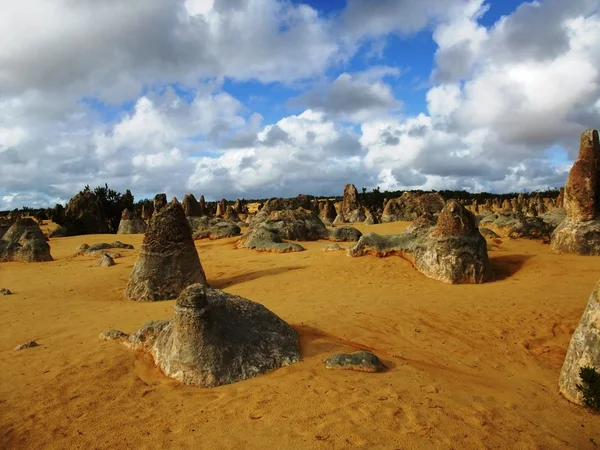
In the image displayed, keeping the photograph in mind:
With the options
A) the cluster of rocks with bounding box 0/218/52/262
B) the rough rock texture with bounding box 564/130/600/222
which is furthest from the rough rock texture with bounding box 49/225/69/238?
the rough rock texture with bounding box 564/130/600/222

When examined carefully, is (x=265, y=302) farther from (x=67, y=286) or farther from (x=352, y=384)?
(x=67, y=286)

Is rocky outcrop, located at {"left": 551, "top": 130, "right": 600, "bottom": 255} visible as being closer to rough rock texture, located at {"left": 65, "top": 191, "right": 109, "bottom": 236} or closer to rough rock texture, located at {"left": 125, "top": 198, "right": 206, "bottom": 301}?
rough rock texture, located at {"left": 125, "top": 198, "right": 206, "bottom": 301}

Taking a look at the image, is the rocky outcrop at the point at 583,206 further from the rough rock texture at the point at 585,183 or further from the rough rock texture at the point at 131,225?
the rough rock texture at the point at 131,225

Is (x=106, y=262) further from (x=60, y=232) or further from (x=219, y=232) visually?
(x=60, y=232)

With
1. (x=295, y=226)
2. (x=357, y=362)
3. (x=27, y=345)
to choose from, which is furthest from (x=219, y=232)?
(x=357, y=362)

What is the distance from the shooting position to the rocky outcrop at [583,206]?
13961mm

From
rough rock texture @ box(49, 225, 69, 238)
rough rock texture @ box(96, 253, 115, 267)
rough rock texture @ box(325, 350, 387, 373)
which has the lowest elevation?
rough rock texture @ box(325, 350, 387, 373)

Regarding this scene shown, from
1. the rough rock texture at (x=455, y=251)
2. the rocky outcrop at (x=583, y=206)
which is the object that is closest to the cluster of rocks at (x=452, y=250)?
the rough rock texture at (x=455, y=251)

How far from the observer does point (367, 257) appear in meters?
13.6

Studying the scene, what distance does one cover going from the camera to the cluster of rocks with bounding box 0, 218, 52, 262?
56.3ft

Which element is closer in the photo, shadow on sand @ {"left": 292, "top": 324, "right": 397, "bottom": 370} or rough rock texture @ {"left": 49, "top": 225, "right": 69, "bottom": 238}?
shadow on sand @ {"left": 292, "top": 324, "right": 397, "bottom": 370}

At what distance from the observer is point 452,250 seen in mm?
11617

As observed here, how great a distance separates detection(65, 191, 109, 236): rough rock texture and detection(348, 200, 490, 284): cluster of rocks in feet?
88.5

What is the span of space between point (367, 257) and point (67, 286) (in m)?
8.70
